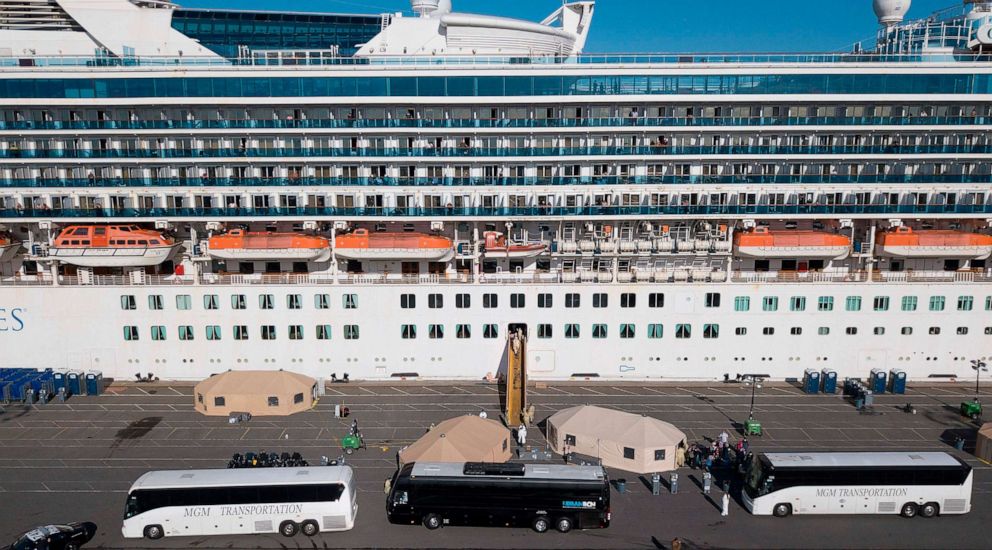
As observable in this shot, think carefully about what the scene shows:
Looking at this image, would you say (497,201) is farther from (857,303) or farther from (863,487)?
(863,487)

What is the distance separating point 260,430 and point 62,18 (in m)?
29.0

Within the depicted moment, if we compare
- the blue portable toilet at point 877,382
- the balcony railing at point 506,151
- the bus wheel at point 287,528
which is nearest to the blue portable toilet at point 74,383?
the balcony railing at point 506,151

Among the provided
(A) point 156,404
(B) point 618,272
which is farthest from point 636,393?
(A) point 156,404

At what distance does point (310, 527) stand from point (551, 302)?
18726 mm

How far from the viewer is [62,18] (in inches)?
1639

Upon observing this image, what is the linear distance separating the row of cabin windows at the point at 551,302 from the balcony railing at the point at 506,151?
26.0ft

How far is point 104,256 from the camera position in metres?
38.2

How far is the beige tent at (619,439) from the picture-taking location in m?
28.5

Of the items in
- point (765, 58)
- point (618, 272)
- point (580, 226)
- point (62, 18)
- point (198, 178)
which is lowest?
point (618, 272)

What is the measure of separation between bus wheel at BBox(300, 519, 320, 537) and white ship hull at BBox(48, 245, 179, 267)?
837 inches

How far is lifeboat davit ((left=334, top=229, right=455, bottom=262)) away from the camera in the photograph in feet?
125

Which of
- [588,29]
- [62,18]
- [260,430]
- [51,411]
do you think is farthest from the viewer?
[588,29]

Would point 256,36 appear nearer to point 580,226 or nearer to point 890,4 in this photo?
point 580,226

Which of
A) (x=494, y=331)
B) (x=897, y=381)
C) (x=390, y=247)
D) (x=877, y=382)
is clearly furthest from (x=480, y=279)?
(x=897, y=381)
